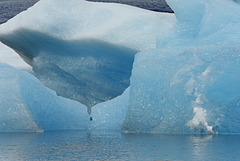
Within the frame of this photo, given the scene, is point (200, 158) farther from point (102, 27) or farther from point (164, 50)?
point (102, 27)

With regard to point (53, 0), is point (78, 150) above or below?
below

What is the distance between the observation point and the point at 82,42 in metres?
4.97

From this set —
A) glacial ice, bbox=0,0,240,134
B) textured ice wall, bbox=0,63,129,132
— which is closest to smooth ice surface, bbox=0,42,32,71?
glacial ice, bbox=0,0,240,134

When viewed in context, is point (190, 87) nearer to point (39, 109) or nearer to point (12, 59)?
point (39, 109)

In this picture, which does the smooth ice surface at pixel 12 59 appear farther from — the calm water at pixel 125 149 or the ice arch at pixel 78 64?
the calm water at pixel 125 149

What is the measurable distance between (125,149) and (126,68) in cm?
270

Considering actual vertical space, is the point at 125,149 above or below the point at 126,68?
below

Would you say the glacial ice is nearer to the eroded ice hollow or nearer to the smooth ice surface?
the eroded ice hollow

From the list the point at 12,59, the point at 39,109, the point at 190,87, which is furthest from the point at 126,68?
the point at 12,59

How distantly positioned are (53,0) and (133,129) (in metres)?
1.84

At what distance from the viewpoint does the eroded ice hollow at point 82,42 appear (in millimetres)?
4820

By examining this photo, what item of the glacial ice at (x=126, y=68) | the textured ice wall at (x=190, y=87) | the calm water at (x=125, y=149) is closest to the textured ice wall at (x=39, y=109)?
the glacial ice at (x=126, y=68)

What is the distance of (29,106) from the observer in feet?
14.1

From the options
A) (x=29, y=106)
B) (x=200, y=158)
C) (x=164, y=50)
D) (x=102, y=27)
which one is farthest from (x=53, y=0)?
(x=200, y=158)
